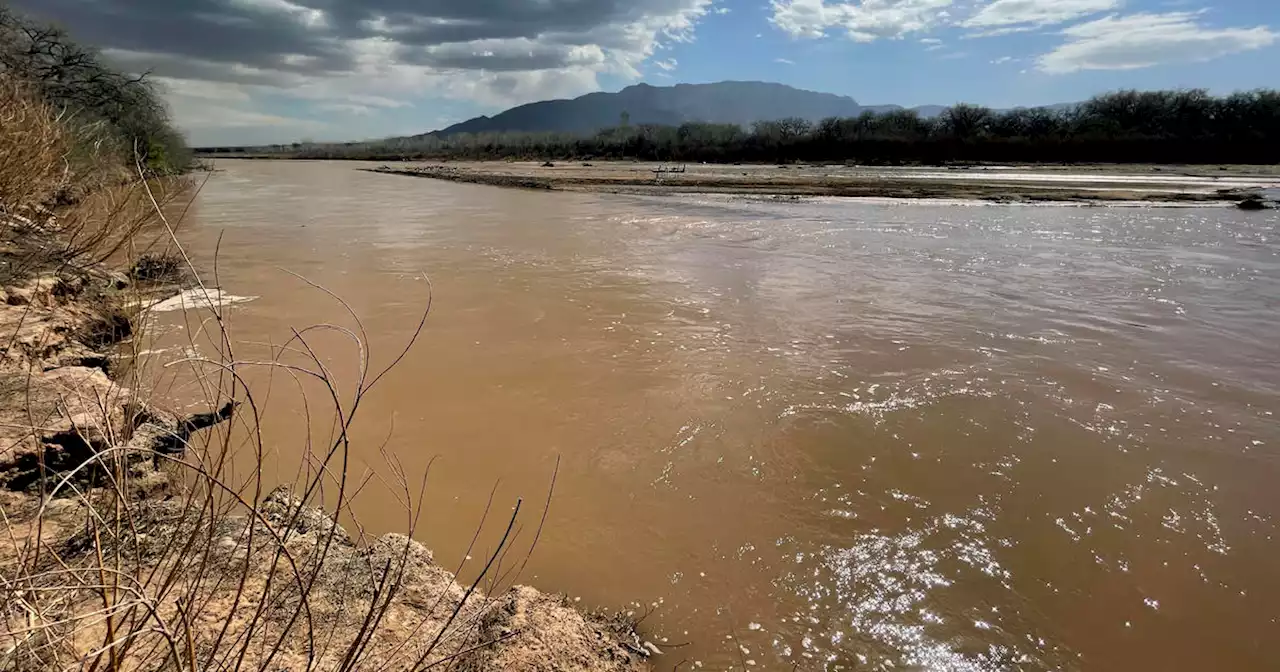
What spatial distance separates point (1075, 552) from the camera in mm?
3318

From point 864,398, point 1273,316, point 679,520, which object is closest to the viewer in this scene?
point 679,520

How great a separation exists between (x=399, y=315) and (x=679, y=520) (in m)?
5.12

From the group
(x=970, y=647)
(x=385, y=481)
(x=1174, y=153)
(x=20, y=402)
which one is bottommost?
(x=970, y=647)

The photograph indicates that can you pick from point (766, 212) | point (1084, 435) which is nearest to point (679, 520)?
point (1084, 435)

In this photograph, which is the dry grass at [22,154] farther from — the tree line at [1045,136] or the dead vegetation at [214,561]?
the tree line at [1045,136]

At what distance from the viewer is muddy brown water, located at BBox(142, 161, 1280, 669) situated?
291 centimetres

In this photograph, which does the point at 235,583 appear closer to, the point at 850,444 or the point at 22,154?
the point at 850,444

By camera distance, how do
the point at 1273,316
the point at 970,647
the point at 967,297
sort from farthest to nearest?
the point at 967,297
the point at 1273,316
the point at 970,647

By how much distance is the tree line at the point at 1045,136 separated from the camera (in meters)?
42.2

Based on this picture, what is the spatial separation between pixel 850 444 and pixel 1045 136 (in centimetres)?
5310

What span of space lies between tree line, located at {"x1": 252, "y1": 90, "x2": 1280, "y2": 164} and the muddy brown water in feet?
137

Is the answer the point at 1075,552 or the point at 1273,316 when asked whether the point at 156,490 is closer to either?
the point at 1075,552

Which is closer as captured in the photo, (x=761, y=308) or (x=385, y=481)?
(x=385, y=481)

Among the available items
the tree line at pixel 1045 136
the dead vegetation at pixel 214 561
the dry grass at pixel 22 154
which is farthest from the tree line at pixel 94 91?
the tree line at pixel 1045 136
